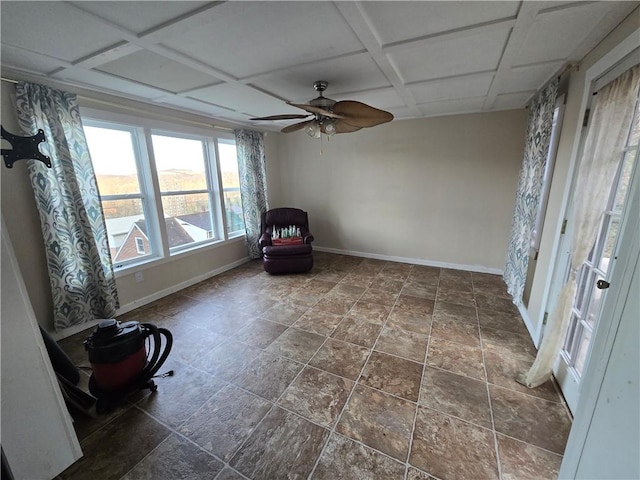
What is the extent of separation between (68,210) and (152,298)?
4.32ft

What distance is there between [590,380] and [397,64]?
2171 millimetres

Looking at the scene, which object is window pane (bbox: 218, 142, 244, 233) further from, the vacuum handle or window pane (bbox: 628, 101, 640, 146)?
window pane (bbox: 628, 101, 640, 146)

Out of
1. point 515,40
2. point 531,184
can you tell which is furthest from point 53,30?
point 531,184

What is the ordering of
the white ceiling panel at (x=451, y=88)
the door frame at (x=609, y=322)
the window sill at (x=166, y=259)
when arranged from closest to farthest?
the door frame at (x=609, y=322)
the white ceiling panel at (x=451, y=88)
the window sill at (x=166, y=259)

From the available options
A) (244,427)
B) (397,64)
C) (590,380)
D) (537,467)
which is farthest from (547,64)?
(244,427)

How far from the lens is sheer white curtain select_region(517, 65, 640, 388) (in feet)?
4.50

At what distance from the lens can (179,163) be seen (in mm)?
3514

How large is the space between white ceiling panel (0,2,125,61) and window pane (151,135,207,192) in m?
1.47

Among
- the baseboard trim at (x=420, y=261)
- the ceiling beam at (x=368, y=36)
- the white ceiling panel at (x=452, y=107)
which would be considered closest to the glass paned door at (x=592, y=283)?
the ceiling beam at (x=368, y=36)

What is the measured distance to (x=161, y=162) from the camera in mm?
3260

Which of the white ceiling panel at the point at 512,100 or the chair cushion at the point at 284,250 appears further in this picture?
the chair cushion at the point at 284,250

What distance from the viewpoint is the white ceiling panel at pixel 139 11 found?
126cm

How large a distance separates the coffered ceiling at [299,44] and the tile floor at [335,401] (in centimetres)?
227

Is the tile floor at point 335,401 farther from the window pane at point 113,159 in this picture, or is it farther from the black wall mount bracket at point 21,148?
the black wall mount bracket at point 21,148
